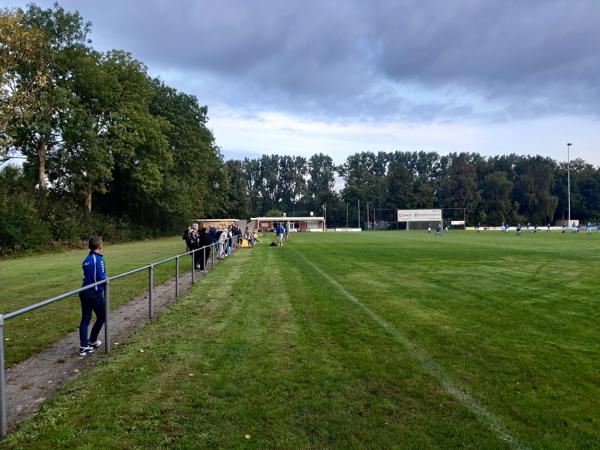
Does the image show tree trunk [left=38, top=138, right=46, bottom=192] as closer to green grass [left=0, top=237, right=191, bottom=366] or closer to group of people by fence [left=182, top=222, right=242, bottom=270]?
green grass [left=0, top=237, right=191, bottom=366]

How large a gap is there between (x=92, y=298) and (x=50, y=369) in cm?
107

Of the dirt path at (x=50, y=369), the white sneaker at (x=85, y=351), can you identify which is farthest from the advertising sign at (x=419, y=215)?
the white sneaker at (x=85, y=351)

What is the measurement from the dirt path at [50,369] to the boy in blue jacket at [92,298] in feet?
0.56

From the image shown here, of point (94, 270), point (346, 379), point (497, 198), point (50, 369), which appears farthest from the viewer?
point (497, 198)

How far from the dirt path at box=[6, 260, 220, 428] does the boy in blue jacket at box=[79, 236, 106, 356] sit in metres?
0.17

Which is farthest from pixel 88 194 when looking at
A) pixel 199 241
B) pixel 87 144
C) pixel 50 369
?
pixel 50 369

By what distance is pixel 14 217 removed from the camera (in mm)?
29172

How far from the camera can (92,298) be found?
659 centimetres

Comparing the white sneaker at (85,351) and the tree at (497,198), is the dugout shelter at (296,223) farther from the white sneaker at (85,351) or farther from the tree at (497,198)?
the white sneaker at (85,351)

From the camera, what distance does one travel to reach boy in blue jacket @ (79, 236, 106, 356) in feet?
21.5

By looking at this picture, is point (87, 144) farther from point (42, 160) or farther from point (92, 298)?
point (92, 298)

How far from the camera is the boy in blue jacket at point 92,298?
21.5ft

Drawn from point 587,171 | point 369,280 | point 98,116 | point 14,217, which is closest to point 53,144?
point 98,116

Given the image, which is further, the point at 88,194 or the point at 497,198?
the point at 497,198
